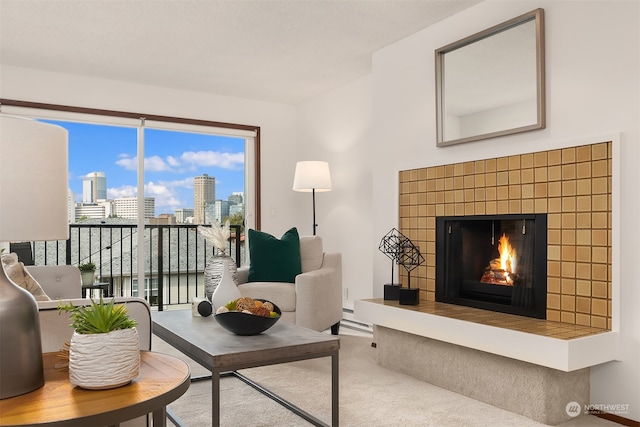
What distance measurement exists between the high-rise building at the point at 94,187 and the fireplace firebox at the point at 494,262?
12.2 feet

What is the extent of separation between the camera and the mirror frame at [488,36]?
3.06 metres

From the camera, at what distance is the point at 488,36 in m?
3.44

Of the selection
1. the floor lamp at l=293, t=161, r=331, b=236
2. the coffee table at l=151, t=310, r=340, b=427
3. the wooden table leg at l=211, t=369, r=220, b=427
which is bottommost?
the wooden table leg at l=211, t=369, r=220, b=427

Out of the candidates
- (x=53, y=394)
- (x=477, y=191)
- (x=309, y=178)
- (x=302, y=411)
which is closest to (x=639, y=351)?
(x=477, y=191)

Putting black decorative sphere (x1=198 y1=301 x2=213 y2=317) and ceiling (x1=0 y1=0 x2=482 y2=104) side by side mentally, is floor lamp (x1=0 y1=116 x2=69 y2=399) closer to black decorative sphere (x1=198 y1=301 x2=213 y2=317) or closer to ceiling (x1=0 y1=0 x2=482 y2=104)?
Result: black decorative sphere (x1=198 y1=301 x2=213 y2=317)

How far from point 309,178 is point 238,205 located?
1.40 m

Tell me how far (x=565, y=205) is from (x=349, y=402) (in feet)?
5.24

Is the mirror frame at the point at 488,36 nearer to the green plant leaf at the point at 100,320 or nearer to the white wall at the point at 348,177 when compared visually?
the white wall at the point at 348,177

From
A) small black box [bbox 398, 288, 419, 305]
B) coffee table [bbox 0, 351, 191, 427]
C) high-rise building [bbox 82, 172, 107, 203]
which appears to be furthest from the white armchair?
coffee table [bbox 0, 351, 191, 427]

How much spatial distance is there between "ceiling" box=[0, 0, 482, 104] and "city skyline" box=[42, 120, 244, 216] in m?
0.65

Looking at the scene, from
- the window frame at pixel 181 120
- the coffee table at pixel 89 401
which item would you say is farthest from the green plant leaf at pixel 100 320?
the window frame at pixel 181 120

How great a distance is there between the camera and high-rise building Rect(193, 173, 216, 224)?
6.17 metres

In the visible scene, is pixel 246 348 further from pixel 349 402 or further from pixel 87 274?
pixel 87 274

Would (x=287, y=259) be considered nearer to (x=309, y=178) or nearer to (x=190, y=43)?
(x=309, y=178)
